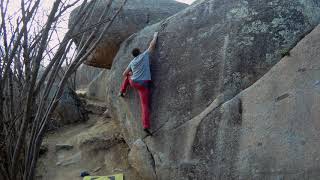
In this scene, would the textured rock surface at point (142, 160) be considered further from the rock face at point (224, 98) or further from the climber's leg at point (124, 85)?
the climber's leg at point (124, 85)

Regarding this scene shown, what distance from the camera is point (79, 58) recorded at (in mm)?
2879

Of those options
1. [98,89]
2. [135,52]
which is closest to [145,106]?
[135,52]

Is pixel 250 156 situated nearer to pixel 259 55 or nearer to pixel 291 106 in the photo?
pixel 291 106

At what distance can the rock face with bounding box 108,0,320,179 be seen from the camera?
4.89 meters

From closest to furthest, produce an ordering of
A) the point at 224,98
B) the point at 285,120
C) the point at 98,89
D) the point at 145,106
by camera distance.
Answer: the point at 285,120, the point at 224,98, the point at 145,106, the point at 98,89

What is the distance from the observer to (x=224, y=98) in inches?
217

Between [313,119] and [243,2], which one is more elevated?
[243,2]

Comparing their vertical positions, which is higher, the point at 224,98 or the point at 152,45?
the point at 152,45

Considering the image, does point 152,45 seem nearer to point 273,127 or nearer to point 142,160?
point 142,160

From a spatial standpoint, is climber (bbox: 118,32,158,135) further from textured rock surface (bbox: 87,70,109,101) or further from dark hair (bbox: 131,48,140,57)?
textured rock surface (bbox: 87,70,109,101)

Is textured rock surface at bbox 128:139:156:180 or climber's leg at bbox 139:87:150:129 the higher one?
climber's leg at bbox 139:87:150:129

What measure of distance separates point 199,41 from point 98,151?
298 cm

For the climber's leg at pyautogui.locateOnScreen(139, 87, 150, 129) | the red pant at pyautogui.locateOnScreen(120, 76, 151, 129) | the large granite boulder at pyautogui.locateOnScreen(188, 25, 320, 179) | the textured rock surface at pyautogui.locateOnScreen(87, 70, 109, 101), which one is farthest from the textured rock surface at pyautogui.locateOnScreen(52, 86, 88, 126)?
the large granite boulder at pyautogui.locateOnScreen(188, 25, 320, 179)

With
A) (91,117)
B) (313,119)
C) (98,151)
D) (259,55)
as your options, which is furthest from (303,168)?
(91,117)
